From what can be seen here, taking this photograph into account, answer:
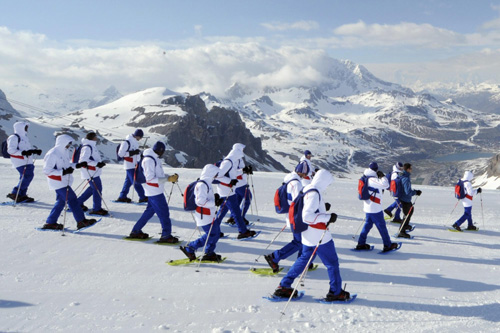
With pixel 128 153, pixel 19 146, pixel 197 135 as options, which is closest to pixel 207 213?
pixel 128 153

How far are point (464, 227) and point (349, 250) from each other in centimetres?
689

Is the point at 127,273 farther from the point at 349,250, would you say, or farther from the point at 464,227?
the point at 464,227

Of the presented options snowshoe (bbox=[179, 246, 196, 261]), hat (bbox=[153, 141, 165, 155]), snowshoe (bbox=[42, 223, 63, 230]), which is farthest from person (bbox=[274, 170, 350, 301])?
snowshoe (bbox=[42, 223, 63, 230])

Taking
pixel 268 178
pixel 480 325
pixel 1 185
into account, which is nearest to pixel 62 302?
pixel 480 325

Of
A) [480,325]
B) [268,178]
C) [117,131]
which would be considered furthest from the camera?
[117,131]

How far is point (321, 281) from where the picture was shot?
802 centimetres

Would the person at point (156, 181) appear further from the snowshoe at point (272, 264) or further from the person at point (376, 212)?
the person at point (376, 212)

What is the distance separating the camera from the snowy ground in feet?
20.1

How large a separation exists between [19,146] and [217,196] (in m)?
8.14

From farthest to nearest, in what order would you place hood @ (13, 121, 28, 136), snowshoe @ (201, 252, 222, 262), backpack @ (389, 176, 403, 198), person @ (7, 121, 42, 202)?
backpack @ (389, 176, 403, 198) → person @ (7, 121, 42, 202) → hood @ (13, 121, 28, 136) → snowshoe @ (201, 252, 222, 262)

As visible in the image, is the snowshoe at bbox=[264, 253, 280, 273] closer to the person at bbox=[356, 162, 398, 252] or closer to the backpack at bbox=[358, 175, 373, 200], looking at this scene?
the person at bbox=[356, 162, 398, 252]

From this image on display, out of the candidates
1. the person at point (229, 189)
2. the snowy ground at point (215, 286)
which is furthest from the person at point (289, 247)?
the person at point (229, 189)

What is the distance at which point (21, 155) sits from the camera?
13.0 meters

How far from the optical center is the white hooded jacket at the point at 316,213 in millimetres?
6766
